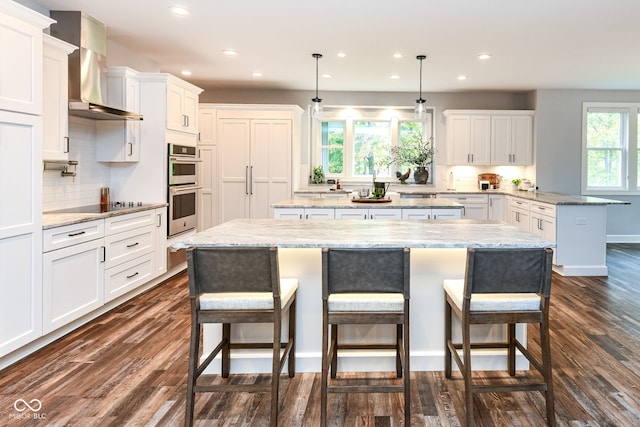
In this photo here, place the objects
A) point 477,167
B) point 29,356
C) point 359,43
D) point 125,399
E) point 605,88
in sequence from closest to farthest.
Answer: point 125,399, point 29,356, point 359,43, point 605,88, point 477,167

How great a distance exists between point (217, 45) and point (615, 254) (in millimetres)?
6350

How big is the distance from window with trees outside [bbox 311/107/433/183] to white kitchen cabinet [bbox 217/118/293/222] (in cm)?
112

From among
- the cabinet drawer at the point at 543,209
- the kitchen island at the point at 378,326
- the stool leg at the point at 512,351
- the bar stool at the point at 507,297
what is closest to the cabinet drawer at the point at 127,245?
the kitchen island at the point at 378,326

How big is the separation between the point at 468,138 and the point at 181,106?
4731 mm

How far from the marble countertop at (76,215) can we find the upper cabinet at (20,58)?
0.76 meters

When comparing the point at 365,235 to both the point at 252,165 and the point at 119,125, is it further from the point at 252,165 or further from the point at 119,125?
the point at 252,165

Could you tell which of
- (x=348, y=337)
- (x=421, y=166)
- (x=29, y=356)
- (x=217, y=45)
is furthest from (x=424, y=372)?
(x=421, y=166)

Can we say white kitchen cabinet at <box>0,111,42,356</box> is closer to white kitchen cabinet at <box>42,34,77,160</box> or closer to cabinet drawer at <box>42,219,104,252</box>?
cabinet drawer at <box>42,219,104,252</box>

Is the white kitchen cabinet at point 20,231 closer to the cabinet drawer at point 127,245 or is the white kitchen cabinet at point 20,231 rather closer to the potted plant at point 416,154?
the cabinet drawer at point 127,245

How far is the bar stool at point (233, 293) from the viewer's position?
211 centimetres

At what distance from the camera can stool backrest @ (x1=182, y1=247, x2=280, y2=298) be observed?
210 cm

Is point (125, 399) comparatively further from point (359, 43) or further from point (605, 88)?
point (605, 88)

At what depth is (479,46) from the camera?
494 cm

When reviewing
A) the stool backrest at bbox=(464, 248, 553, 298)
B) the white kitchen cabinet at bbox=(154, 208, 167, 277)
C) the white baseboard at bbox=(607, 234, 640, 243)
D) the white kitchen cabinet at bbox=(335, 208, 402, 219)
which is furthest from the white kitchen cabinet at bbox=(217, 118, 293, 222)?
the white baseboard at bbox=(607, 234, 640, 243)
